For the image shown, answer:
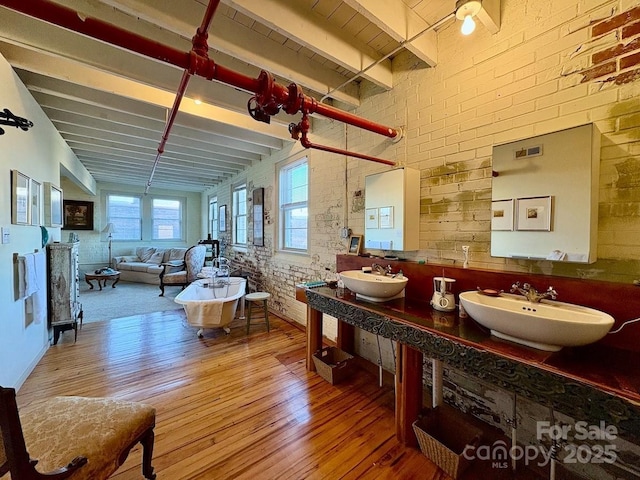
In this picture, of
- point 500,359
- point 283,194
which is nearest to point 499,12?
point 500,359

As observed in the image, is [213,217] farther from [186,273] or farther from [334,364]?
[334,364]

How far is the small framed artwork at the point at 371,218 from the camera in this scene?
2592 millimetres

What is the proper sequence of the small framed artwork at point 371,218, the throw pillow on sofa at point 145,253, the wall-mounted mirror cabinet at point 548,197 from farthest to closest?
the throw pillow on sofa at point 145,253 < the small framed artwork at point 371,218 < the wall-mounted mirror cabinet at point 548,197

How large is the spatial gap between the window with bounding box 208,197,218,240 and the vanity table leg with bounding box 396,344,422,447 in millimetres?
7089

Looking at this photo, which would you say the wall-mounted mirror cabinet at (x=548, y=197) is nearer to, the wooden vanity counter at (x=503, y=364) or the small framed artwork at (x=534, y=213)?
the small framed artwork at (x=534, y=213)

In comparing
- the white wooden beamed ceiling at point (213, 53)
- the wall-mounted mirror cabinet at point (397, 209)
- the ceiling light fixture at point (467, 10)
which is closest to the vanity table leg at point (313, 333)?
the wall-mounted mirror cabinet at point (397, 209)

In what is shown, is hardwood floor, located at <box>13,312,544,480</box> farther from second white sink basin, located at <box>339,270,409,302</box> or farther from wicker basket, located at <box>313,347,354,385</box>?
second white sink basin, located at <box>339,270,409,302</box>

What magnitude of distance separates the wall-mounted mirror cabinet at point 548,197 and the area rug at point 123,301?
16.7ft

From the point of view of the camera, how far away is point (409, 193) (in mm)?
2316

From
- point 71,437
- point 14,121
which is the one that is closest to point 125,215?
point 14,121

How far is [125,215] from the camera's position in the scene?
7910 mm

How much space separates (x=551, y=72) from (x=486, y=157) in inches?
22.3

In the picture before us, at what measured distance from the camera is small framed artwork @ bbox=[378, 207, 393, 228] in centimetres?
241

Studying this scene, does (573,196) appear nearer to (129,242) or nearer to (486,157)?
(486,157)
